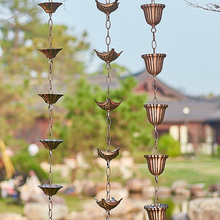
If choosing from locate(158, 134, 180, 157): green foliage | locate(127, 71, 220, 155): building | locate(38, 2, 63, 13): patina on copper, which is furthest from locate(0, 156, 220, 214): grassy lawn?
locate(38, 2, 63, 13): patina on copper

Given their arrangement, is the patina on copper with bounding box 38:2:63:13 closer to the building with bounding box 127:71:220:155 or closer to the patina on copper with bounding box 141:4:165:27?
the patina on copper with bounding box 141:4:165:27


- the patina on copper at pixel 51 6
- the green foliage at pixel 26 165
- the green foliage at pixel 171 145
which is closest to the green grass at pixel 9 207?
the green foliage at pixel 26 165

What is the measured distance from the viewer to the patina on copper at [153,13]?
174 cm

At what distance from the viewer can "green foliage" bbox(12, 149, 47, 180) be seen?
898 centimetres

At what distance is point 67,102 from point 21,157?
1.34 meters

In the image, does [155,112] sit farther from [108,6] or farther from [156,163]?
[108,6]

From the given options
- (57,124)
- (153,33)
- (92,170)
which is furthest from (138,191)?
(153,33)

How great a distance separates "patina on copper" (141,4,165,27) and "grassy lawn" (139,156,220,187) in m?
9.64

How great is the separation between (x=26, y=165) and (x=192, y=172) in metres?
5.00

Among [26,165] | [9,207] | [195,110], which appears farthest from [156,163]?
[195,110]

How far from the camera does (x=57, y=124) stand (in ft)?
35.0

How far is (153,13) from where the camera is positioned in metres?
1.74

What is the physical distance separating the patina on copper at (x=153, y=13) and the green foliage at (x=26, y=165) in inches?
292

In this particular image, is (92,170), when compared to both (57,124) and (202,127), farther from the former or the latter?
(202,127)
